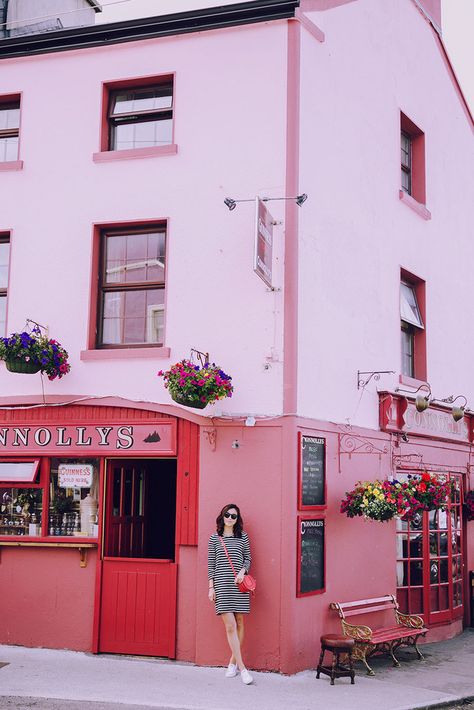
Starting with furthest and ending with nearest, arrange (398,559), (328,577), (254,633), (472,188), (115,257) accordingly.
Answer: (472,188)
(398,559)
(115,257)
(328,577)
(254,633)

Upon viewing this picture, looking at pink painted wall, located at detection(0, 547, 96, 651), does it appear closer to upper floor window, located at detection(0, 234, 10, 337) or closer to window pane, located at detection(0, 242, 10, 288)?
upper floor window, located at detection(0, 234, 10, 337)

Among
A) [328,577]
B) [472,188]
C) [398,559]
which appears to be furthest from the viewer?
[472,188]

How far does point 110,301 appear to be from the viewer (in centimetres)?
1223

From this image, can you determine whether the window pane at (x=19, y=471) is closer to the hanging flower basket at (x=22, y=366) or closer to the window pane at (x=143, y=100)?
the hanging flower basket at (x=22, y=366)

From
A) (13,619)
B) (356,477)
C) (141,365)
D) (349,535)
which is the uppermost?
(141,365)

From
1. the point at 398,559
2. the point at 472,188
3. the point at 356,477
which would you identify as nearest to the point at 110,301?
the point at 356,477

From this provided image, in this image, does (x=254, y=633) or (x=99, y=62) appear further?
(x=99, y=62)

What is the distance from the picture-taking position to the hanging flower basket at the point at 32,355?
36.7ft

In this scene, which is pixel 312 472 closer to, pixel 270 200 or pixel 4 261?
pixel 270 200

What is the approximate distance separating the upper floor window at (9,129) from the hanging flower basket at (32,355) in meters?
3.07

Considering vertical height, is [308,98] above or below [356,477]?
above

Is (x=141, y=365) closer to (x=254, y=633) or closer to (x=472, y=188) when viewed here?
(x=254, y=633)

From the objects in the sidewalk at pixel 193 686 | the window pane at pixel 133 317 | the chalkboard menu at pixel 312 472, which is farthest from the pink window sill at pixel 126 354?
the sidewalk at pixel 193 686

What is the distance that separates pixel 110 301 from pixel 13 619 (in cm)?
443
